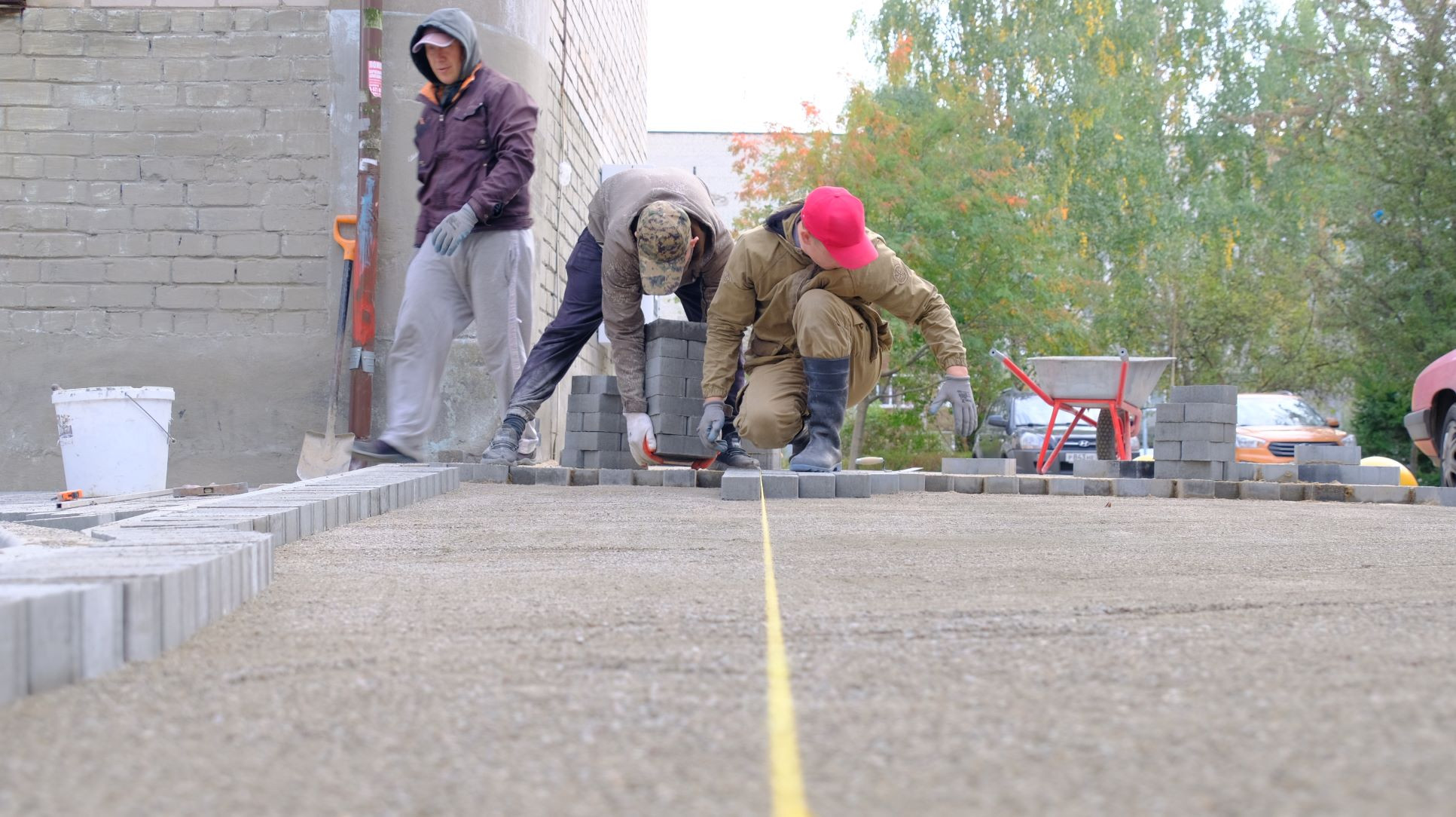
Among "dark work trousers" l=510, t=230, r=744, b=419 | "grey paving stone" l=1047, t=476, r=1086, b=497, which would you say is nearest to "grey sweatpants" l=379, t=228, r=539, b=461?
"dark work trousers" l=510, t=230, r=744, b=419

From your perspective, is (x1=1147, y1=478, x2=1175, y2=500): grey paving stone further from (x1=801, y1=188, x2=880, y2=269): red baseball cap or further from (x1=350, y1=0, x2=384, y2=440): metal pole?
(x1=350, y1=0, x2=384, y2=440): metal pole

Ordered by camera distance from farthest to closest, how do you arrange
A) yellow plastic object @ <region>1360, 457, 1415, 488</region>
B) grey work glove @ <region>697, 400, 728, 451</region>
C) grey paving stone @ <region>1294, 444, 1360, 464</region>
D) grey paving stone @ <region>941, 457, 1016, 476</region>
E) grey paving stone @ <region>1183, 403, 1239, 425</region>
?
yellow plastic object @ <region>1360, 457, 1415, 488</region>, grey paving stone @ <region>941, 457, 1016, 476</region>, grey paving stone @ <region>1294, 444, 1360, 464</region>, grey paving stone @ <region>1183, 403, 1239, 425</region>, grey work glove @ <region>697, 400, 728, 451</region>

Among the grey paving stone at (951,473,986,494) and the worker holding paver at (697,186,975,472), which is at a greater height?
the worker holding paver at (697,186,975,472)

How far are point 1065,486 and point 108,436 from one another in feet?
13.9

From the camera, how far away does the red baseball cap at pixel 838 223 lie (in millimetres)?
4742

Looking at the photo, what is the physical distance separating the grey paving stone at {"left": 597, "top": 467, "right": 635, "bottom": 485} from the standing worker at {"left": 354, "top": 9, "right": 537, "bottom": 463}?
567 millimetres

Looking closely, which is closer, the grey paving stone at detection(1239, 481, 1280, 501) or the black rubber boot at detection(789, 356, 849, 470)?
the black rubber boot at detection(789, 356, 849, 470)

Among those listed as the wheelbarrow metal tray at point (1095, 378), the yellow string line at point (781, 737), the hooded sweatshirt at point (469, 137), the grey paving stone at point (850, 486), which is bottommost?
the yellow string line at point (781, 737)

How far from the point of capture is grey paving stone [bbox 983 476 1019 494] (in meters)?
5.87

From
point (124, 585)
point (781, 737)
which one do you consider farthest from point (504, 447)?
point (781, 737)

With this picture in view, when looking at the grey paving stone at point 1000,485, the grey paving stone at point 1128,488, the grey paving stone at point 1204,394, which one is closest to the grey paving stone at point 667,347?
the grey paving stone at point 1000,485

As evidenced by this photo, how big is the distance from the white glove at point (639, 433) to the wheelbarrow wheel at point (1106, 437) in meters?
4.45

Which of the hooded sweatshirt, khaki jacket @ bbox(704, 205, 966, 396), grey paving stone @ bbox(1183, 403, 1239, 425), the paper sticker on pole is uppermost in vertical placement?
the paper sticker on pole

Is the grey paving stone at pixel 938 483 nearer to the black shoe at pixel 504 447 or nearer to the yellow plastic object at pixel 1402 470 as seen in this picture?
the black shoe at pixel 504 447
